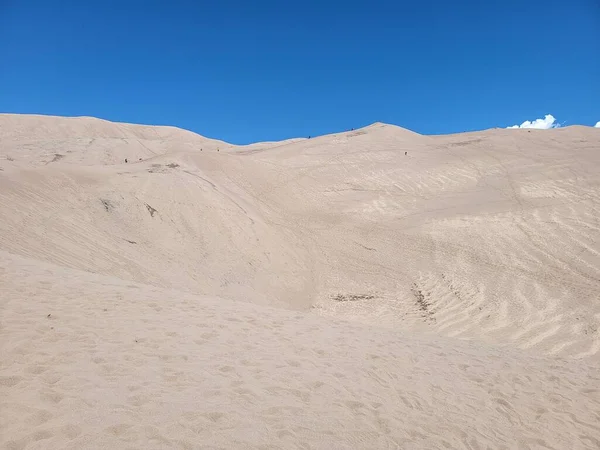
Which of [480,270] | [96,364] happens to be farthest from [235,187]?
[96,364]

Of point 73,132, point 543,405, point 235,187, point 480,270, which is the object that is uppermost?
point 73,132

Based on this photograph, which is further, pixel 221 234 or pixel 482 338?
pixel 221 234

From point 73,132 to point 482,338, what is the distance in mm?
46820

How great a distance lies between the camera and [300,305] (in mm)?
10758

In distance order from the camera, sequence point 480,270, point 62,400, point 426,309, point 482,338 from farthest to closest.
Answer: point 480,270
point 426,309
point 482,338
point 62,400

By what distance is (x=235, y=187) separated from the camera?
1866cm

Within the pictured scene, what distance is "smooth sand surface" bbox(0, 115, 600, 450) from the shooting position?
12.3 ft

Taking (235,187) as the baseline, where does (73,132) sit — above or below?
above

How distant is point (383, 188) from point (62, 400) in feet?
62.7

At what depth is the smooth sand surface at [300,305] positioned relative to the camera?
A: 3.75m

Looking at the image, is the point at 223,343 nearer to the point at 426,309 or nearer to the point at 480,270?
the point at 426,309

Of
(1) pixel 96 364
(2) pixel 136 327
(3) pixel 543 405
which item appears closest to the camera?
(1) pixel 96 364

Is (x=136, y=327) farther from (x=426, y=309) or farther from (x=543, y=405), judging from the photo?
(x=426, y=309)

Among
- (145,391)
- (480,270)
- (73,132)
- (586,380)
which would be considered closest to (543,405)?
(586,380)
